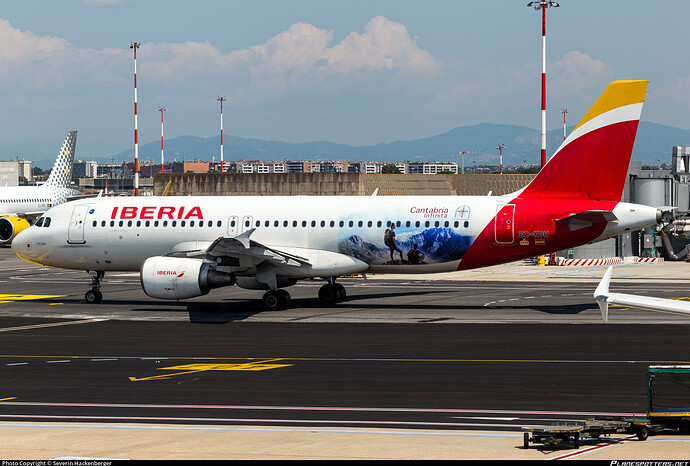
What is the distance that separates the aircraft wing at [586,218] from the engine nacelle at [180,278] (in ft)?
45.5

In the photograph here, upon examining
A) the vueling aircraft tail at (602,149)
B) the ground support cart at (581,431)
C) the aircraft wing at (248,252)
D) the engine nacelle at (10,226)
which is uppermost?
the vueling aircraft tail at (602,149)

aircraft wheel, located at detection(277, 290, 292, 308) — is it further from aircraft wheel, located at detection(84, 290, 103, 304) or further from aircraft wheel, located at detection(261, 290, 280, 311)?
aircraft wheel, located at detection(84, 290, 103, 304)

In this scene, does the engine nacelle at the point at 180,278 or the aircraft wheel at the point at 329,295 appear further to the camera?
the aircraft wheel at the point at 329,295

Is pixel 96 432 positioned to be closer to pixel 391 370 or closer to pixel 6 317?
pixel 391 370

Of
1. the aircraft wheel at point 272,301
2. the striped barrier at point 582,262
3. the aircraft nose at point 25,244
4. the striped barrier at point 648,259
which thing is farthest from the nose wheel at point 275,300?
the striped barrier at point 648,259

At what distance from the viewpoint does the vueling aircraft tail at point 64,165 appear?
9681cm

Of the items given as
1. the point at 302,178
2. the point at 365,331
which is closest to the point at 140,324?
the point at 365,331

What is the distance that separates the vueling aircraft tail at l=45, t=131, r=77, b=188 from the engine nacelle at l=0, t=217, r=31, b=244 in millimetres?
13618

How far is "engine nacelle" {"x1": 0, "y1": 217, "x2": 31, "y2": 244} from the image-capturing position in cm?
8131

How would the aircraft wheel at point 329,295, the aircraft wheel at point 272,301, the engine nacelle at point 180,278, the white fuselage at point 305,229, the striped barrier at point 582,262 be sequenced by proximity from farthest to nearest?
the striped barrier at point 582,262
the aircraft wheel at point 329,295
the aircraft wheel at point 272,301
the white fuselage at point 305,229
the engine nacelle at point 180,278

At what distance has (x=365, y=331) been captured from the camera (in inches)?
1304

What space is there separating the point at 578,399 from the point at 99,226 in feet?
92.9

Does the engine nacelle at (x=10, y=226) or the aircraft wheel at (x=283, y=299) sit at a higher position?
the engine nacelle at (x=10, y=226)

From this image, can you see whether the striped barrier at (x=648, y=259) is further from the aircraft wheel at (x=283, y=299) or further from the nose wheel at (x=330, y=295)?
the aircraft wheel at (x=283, y=299)
